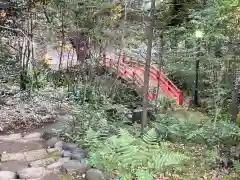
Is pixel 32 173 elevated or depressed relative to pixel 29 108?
Result: depressed

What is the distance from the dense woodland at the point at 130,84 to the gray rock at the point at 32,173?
0.92 m

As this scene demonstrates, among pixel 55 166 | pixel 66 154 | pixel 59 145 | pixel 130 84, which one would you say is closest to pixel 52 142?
pixel 59 145

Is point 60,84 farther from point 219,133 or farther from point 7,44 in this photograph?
point 219,133

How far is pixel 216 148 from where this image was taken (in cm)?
776

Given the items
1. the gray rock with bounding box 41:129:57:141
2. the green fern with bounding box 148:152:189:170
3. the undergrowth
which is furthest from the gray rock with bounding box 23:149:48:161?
the green fern with bounding box 148:152:189:170

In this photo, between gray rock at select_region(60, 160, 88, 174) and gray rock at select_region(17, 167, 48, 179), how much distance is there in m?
0.31

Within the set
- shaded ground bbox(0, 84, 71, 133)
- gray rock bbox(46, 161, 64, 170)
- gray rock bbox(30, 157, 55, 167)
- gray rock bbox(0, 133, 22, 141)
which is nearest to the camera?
gray rock bbox(46, 161, 64, 170)

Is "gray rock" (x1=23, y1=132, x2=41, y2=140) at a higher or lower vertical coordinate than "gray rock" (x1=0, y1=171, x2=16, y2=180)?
lower

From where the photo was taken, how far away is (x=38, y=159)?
6.63 m

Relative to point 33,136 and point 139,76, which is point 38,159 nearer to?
point 33,136

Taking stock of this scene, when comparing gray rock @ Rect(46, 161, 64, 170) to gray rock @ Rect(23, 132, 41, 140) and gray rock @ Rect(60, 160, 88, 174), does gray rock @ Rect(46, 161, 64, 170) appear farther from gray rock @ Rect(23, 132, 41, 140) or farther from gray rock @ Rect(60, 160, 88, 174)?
gray rock @ Rect(23, 132, 41, 140)

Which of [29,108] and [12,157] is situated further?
[29,108]

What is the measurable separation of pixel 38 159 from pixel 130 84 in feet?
29.7

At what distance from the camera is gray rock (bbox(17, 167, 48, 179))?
221 inches
